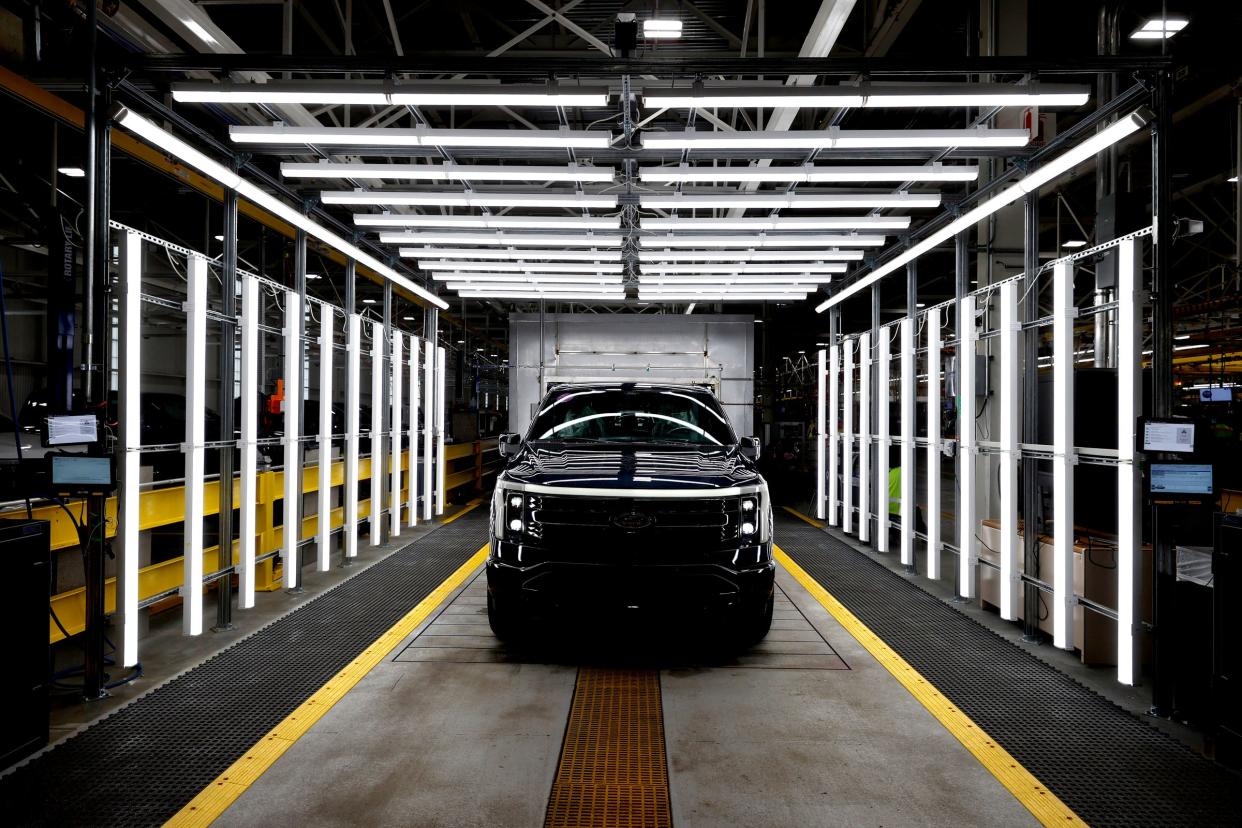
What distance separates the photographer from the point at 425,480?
10156mm

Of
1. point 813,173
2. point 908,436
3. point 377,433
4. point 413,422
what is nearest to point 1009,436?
point 908,436

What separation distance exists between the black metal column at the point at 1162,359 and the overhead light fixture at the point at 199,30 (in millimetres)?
5766

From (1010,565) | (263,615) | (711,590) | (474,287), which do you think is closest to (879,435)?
(1010,565)

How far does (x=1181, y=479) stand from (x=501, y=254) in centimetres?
621

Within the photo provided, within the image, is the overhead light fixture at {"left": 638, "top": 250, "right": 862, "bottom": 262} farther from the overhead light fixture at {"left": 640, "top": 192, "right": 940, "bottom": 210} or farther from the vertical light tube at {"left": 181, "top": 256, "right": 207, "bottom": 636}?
the vertical light tube at {"left": 181, "top": 256, "right": 207, "bottom": 636}

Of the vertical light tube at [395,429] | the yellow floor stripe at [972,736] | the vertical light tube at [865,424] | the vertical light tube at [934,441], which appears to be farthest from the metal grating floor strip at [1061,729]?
the vertical light tube at [395,429]

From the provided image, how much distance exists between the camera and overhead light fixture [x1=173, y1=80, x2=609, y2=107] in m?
4.24

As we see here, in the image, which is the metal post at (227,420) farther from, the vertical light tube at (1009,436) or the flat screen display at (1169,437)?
the flat screen display at (1169,437)

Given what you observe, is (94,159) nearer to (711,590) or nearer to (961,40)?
(711,590)

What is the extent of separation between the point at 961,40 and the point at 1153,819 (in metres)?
8.75

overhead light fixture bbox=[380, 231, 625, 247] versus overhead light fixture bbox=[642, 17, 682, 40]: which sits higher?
overhead light fixture bbox=[642, 17, 682, 40]

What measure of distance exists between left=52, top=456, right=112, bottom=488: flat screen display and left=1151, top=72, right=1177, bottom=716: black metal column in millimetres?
5323

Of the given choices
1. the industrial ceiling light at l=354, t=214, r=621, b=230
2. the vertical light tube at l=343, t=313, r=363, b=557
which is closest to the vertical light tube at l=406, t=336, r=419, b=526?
the vertical light tube at l=343, t=313, r=363, b=557

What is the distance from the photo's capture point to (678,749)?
3371 mm
